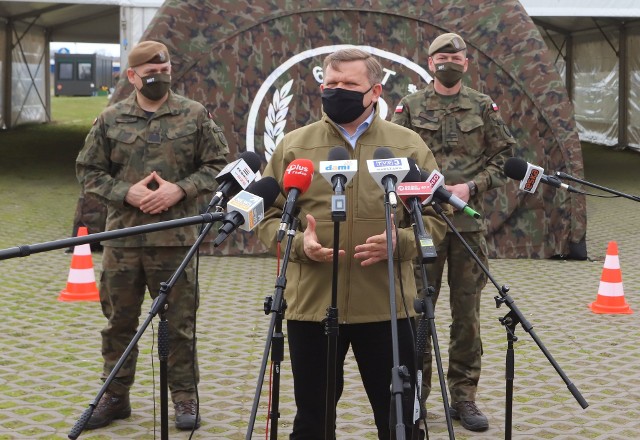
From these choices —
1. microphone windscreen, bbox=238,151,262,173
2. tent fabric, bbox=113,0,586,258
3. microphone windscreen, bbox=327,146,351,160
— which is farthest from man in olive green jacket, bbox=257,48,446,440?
tent fabric, bbox=113,0,586,258

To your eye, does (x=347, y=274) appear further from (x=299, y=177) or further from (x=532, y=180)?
(x=532, y=180)

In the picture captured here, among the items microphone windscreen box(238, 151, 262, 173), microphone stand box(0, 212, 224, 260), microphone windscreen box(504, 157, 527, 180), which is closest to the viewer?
microphone stand box(0, 212, 224, 260)

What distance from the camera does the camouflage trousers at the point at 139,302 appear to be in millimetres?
5398

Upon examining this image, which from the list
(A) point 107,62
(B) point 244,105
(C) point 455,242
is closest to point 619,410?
(C) point 455,242

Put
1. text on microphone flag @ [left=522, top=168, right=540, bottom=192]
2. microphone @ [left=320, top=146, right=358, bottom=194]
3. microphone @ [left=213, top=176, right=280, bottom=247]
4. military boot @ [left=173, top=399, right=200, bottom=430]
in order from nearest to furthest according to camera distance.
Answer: microphone @ [left=213, top=176, right=280, bottom=247] < microphone @ [left=320, top=146, right=358, bottom=194] < text on microphone flag @ [left=522, top=168, right=540, bottom=192] < military boot @ [left=173, top=399, right=200, bottom=430]

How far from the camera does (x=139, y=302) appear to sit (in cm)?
550

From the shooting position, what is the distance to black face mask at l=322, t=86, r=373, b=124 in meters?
3.86

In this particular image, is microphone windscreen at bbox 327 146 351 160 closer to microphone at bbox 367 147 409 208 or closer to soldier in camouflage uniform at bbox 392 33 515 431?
microphone at bbox 367 147 409 208

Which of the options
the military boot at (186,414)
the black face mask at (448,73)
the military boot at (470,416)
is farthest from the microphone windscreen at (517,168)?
the military boot at (186,414)

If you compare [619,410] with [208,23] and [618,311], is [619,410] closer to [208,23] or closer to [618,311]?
[618,311]

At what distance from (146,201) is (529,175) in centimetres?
196

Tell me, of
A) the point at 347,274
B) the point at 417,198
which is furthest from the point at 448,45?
the point at 417,198

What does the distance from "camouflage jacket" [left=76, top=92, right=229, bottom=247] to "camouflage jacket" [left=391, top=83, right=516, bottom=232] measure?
46.3 inches

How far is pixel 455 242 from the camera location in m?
5.58
